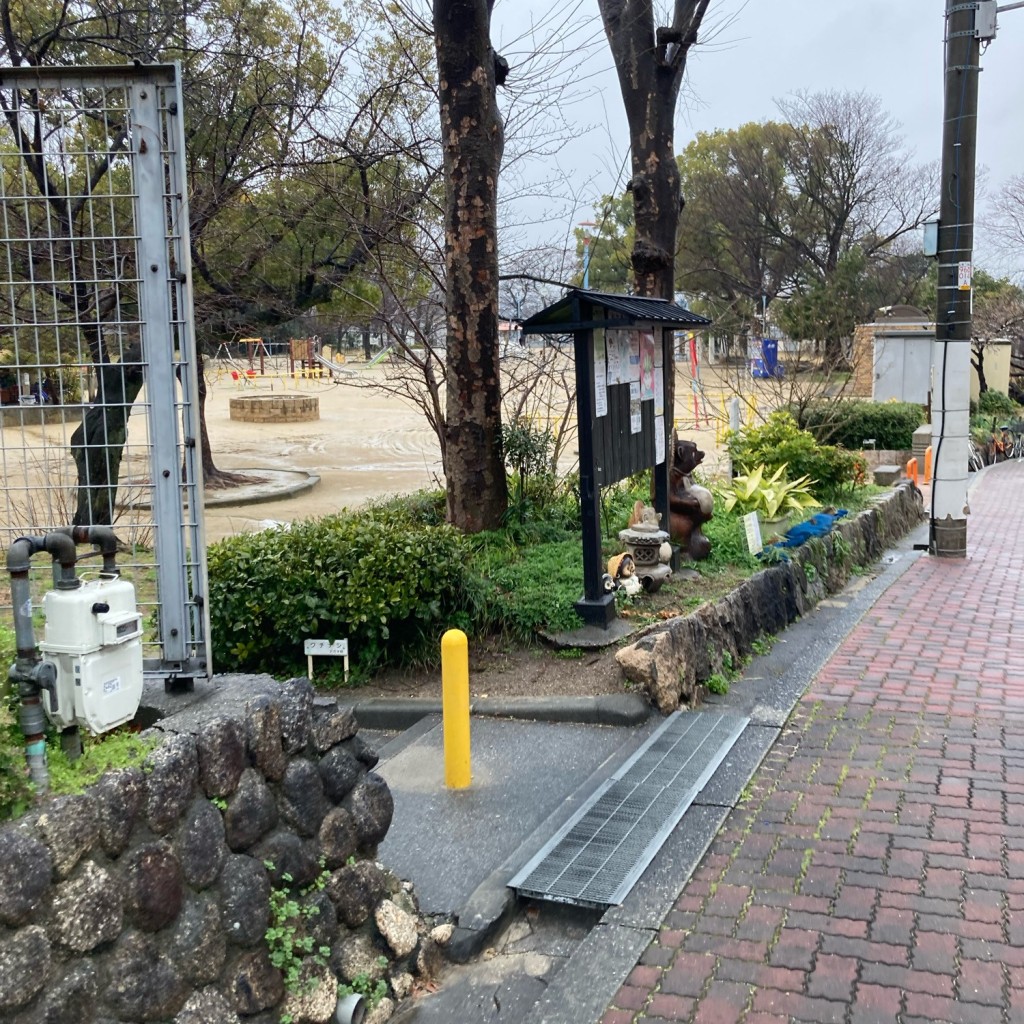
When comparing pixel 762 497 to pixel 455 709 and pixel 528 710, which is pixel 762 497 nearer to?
pixel 528 710

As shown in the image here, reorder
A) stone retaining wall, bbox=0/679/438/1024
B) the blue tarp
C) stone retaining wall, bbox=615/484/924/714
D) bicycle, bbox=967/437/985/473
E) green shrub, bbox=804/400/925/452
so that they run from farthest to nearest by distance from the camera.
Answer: bicycle, bbox=967/437/985/473 < green shrub, bbox=804/400/925/452 < the blue tarp < stone retaining wall, bbox=615/484/924/714 < stone retaining wall, bbox=0/679/438/1024

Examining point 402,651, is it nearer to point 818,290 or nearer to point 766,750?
point 766,750

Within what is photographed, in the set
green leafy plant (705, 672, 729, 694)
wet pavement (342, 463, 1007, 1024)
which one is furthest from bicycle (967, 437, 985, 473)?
green leafy plant (705, 672, 729, 694)

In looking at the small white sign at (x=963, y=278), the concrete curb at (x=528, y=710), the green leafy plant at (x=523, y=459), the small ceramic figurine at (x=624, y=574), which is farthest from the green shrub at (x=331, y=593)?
the small white sign at (x=963, y=278)

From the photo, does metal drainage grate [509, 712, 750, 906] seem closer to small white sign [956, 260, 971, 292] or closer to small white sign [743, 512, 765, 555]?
small white sign [743, 512, 765, 555]

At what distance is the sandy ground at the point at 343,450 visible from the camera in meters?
18.0

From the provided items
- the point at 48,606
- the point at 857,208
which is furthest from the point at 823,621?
the point at 857,208

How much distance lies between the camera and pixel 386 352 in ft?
38.6

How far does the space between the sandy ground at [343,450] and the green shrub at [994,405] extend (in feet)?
25.3

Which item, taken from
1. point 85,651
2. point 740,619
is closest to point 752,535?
point 740,619

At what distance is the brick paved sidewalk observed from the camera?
3600mm

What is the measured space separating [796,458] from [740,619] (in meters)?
5.72

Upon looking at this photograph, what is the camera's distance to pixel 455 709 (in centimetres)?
518

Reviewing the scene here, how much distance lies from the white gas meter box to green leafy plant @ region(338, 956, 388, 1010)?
124 cm
